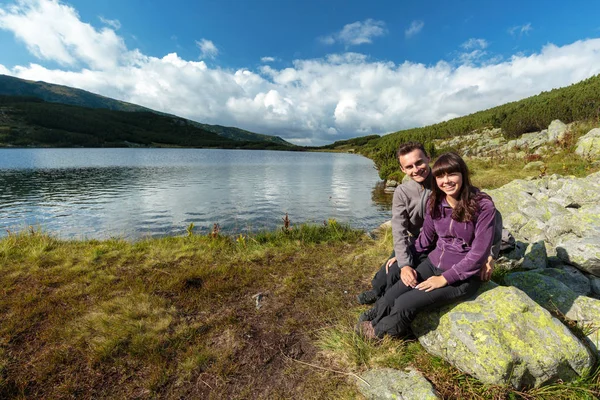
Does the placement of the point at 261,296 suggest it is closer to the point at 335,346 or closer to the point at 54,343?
the point at 335,346

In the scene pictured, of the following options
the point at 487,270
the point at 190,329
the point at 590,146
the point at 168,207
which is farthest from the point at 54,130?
the point at 590,146

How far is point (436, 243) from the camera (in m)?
4.87

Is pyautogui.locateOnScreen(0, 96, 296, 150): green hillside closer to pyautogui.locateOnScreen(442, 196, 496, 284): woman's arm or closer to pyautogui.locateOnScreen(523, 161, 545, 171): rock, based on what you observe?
pyautogui.locateOnScreen(523, 161, 545, 171): rock

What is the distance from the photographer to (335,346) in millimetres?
4527

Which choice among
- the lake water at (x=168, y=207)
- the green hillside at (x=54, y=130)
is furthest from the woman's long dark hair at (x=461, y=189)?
the green hillside at (x=54, y=130)

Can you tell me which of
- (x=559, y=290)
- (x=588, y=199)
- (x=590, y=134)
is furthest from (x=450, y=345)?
(x=590, y=134)

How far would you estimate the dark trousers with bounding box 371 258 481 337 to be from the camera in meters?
3.99

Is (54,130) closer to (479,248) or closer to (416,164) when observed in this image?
(416,164)

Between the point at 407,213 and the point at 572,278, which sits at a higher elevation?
the point at 407,213

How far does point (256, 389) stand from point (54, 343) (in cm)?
367

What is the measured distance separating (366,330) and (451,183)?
2.83 meters

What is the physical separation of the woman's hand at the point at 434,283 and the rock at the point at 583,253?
3794 millimetres

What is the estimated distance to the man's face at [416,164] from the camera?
4859 millimetres

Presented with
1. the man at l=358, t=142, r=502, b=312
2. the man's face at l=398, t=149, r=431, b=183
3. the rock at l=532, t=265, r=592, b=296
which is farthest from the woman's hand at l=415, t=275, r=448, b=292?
the rock at l=532, t=265, r=592, b=296
